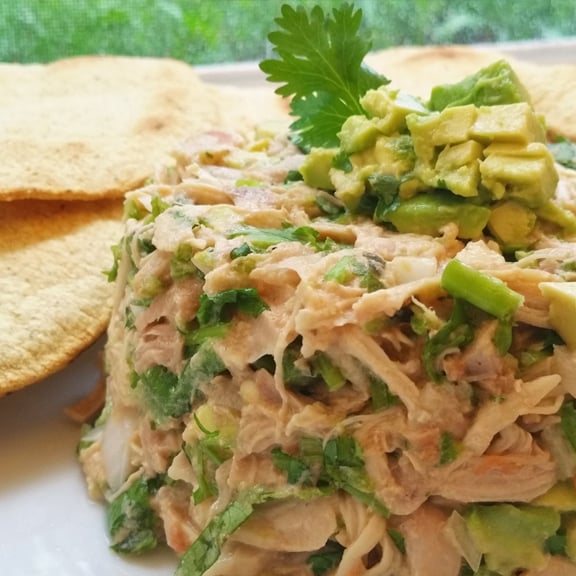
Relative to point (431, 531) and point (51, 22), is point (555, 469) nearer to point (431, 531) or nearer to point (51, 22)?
point (431, 531)

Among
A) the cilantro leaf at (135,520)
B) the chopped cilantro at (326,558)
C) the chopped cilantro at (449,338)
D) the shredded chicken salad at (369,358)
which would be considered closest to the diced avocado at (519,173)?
the shredded chicken salad at (369,358)

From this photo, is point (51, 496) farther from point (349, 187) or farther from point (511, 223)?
point (511, 223)

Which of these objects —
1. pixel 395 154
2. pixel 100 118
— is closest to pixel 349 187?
pixel 395 154

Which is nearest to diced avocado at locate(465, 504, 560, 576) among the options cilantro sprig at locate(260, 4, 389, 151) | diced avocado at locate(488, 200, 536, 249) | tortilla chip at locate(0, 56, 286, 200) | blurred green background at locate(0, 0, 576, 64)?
diced avocado at locate(488, 200, 536, 249)

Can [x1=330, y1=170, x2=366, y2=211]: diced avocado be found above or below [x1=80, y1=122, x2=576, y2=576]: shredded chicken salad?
above

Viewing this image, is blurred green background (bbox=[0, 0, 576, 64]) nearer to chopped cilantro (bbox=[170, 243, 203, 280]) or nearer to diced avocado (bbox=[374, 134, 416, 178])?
diced avocado (bbox=[374, 134, 416, 178])
